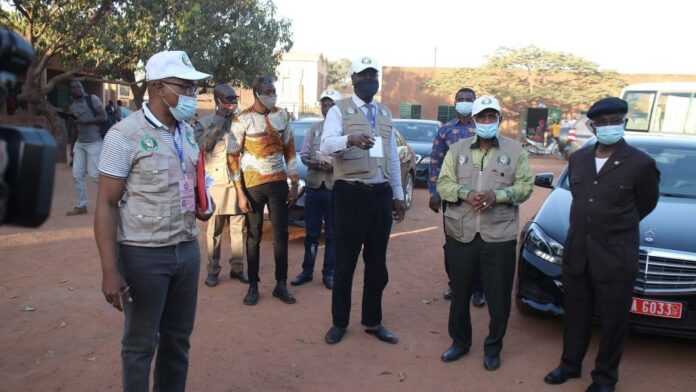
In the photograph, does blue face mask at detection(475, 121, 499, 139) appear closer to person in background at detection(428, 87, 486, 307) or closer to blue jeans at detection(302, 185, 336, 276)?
person in background at detection(428, 87, 486, 307)

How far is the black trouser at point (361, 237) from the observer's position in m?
4.27

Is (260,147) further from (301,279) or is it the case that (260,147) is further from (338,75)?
(338,75)

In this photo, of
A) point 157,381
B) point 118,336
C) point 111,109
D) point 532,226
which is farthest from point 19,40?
point 111,109

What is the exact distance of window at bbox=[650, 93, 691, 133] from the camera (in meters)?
11.9

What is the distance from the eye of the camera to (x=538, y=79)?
3341 centimetres

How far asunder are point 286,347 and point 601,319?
213 centimetres

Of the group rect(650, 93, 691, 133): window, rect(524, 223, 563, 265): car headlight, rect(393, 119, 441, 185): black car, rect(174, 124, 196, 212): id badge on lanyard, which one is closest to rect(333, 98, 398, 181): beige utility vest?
rect(524, 223, 563, 265): car headlight

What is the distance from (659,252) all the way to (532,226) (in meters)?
0.92

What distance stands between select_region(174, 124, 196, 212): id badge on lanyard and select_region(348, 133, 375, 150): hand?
1.34 metres

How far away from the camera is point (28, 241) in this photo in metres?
7.26

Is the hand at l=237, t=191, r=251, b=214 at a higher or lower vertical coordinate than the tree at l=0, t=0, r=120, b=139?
lower

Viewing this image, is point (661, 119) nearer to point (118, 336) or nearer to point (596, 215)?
point (596, 215)

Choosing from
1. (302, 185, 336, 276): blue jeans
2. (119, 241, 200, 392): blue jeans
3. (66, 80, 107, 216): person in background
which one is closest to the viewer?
(119, 241, 200, 392): blue jeans

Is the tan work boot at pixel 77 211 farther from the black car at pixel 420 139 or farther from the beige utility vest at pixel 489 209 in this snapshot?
the beige utility vest at pixel 489 209
